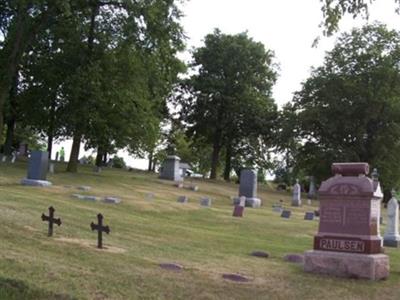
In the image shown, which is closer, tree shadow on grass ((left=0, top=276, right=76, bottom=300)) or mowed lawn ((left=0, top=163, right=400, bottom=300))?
tree shadow on grass ((left=0, top=276, right=76, bottom=300))

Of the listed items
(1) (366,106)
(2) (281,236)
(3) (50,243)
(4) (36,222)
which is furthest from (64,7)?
(1) (366,106)

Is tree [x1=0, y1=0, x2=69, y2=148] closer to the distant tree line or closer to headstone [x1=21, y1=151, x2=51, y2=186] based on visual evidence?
the distant tree line

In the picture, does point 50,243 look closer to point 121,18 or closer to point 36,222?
point 36,222

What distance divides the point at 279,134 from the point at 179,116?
1151cm

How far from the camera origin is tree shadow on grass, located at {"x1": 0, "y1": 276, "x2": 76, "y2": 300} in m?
6.79

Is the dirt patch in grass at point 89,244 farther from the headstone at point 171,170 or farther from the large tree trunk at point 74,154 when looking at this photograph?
the headstone at point 171,170

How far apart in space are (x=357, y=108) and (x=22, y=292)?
44.2m

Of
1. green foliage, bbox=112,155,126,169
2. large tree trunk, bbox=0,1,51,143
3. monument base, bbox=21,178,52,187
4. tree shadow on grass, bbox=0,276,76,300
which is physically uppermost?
large tree trunk, bbox=0,1,51,143

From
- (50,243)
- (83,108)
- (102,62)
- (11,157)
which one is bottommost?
(50,243)

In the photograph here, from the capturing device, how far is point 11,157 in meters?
39.3

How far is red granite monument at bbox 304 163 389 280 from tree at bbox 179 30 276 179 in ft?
149

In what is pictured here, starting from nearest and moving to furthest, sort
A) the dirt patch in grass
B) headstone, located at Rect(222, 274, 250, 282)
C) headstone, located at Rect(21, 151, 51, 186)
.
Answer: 1. headstone, located at Rect(222, 274, 250, 282)
2. the dirt patch in grass
3. headstone, located at Rect(21, 151, 51, 186)

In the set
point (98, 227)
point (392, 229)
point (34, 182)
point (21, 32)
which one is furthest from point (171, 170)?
point (98, 227)

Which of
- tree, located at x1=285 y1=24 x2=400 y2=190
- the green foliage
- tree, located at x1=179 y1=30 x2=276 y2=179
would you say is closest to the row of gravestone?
tree, located at x1=285 y1=24 x2=400 y2=190
